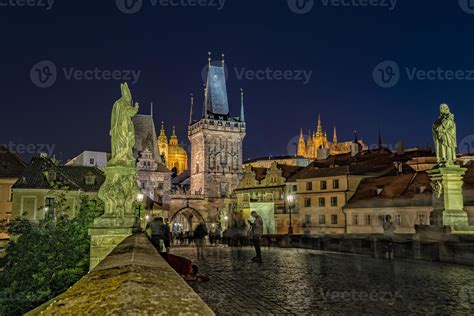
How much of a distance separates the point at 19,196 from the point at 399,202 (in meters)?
39.4

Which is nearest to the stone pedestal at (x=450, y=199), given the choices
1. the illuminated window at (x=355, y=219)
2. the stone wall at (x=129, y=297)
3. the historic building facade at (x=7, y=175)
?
the stone wall at (x=129, y=297)

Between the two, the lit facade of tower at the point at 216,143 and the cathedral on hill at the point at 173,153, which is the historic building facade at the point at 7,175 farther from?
the cathedral on hill at the point at 173,153

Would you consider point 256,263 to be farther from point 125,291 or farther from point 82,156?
point 82,156

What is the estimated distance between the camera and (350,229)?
2173 inches

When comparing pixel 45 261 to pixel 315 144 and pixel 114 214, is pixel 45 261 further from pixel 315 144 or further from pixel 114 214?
pixel 315 144

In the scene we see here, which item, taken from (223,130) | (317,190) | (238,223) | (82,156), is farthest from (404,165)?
(82,156)

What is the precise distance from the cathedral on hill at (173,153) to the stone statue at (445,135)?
143 metres

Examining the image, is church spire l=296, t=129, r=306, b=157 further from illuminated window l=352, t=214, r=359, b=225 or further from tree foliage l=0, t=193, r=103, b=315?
tree foliage l=0, t=193, r=103, b=315

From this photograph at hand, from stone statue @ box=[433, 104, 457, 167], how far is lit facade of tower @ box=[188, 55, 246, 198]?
78.1m

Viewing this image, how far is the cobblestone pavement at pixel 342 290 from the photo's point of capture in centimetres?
789

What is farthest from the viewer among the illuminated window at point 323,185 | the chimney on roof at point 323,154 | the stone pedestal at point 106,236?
the chimney on roof at point 323,154

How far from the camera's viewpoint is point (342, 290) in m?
10.1

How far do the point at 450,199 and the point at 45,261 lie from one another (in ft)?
44.5

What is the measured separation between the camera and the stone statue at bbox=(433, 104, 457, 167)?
58.6 ft
